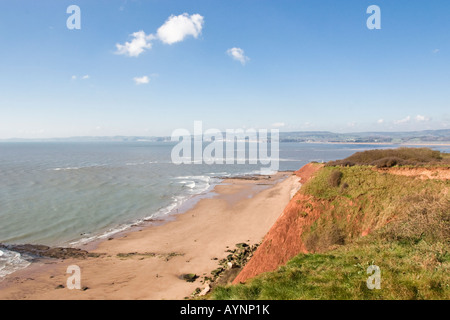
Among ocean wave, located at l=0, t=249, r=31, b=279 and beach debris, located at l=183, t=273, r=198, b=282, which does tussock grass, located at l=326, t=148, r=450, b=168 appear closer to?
beach debris, located at l=183, t=273, r=198, b=282

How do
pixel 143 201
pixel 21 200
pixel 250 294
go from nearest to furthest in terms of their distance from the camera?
pixel 250 294, pixel 21 200, pixel 143 201

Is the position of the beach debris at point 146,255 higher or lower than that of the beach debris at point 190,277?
lower

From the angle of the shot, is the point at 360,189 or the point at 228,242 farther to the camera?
the point at 228,242

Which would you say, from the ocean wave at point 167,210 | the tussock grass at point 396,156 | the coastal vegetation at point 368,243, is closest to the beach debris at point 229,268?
the coastal vegetation at point 368,243

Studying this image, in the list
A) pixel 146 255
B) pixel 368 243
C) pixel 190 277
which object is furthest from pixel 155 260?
pixel 368 243

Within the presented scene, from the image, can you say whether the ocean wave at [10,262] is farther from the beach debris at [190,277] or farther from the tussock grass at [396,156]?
the tussock grass at [396,156]

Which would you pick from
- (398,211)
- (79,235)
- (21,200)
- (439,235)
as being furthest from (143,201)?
(439,235)
